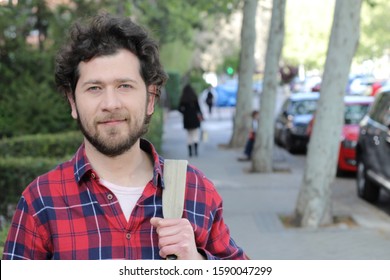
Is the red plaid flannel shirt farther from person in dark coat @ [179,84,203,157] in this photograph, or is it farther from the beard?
person in dark coat @ [179,84,203,157]

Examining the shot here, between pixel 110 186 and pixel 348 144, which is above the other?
pixel 110 186

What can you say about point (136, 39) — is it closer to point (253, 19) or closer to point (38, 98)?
point (38, 98)

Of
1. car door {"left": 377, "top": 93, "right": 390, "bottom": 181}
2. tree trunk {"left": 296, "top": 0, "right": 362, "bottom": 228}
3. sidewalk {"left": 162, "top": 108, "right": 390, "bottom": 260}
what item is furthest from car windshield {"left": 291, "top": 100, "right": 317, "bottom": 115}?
tree trunk {"left": 296, "top": 0, "right": 362, "bottom": 228}

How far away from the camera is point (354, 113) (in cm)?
1820

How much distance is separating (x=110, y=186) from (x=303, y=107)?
70.0 ft

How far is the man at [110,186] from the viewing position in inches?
91.2

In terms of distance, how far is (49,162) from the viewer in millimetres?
9484

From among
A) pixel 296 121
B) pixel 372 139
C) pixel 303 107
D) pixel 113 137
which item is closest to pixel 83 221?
pixel 113 137

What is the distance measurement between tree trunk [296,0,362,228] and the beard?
8568 mm

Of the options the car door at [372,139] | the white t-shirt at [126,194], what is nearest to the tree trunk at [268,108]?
the car door at [372,139]

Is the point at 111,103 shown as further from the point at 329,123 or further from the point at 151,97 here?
the point at 329,123

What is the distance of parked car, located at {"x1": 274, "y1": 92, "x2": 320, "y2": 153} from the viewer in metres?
22.3

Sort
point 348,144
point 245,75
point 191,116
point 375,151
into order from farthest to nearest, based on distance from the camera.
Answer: point 245,75
point 191,116
point 348,144
point 375,151
